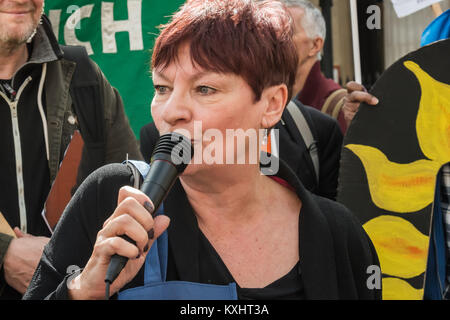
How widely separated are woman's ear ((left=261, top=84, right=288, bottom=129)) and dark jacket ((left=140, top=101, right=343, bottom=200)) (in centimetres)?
107

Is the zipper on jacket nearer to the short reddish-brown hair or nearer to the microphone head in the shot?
the short reddish-brown hair

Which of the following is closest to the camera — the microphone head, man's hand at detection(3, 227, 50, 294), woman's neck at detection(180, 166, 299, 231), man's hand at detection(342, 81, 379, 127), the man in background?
the microphone head

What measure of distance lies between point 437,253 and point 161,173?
5.32 ft

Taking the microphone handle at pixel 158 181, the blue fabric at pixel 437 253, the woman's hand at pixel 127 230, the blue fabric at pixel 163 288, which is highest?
the microphone handle at pixel 158 181

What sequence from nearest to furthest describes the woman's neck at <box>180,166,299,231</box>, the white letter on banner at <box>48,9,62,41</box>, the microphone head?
1. the microphone head
2. the woman's neck at <box>180,166,299,231</box>
3. the white letter on banner at <box>48,9,62,41</box>

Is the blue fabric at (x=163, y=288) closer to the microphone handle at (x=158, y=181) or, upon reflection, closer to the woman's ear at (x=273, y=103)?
the microphone handle at (x=158, y=181)

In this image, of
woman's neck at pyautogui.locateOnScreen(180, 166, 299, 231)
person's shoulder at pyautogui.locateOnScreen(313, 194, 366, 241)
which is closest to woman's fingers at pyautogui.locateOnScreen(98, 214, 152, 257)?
woman's neck at pyautogui.locateOnScreen(180, 166, 299, 231)

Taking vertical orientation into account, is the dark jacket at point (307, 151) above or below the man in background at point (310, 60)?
below

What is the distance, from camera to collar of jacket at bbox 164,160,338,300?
1624 millimetres

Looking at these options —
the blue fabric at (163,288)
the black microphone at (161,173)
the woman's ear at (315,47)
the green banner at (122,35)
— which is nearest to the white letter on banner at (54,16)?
the green banner at (122,35)

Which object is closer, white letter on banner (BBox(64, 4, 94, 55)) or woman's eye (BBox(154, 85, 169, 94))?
woman's eye (BBox(154, 85, 169, 94))

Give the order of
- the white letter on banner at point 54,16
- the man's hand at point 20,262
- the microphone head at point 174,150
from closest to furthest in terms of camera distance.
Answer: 1. the microphone head at point 174,150
2. the man's hand at point 20,262
3. the white letter on banner at point 54,16

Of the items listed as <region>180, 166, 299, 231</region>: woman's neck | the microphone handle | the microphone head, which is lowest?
<region>180, 166, 299, 231</region>: woman's neck

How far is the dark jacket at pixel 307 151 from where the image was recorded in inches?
116
